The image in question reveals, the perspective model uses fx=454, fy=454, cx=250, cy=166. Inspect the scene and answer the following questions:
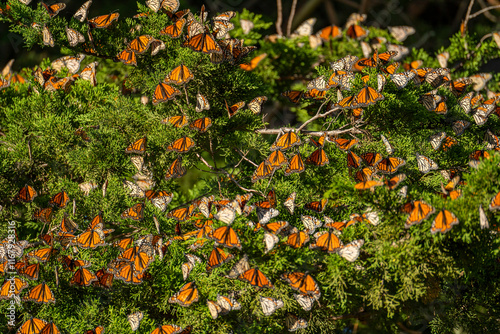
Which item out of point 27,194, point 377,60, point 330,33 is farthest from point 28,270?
point 330,33

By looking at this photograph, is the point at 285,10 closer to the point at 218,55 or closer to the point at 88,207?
the point at 218,55

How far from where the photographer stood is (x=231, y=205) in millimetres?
726

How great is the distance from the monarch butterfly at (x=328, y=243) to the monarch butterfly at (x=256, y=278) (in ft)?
0.29

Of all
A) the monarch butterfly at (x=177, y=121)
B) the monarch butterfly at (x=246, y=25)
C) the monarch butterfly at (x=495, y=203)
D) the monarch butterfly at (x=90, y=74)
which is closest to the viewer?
the monarch butterfly at (x=495, y=203)

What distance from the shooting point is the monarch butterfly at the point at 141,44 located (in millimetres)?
816

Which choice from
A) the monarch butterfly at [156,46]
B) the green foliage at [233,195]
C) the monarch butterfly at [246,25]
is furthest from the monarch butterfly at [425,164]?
the monarch butterfly at [246,25]

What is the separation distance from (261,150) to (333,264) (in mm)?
250

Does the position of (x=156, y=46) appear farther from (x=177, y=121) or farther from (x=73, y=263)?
(x=73, y=263)

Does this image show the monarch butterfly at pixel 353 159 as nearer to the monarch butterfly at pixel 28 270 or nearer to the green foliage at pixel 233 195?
the green foliage at pixel 233 195

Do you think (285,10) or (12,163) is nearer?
(12,163)

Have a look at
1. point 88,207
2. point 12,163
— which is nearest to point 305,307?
point 88,207

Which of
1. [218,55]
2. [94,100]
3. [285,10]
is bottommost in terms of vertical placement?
[285,10]

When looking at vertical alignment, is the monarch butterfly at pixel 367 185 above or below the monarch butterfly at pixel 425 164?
above

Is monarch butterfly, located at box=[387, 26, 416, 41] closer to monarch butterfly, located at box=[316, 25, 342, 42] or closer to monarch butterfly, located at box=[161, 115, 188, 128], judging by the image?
monarch butterfly, located at box=[316, 25, 342, 42]
